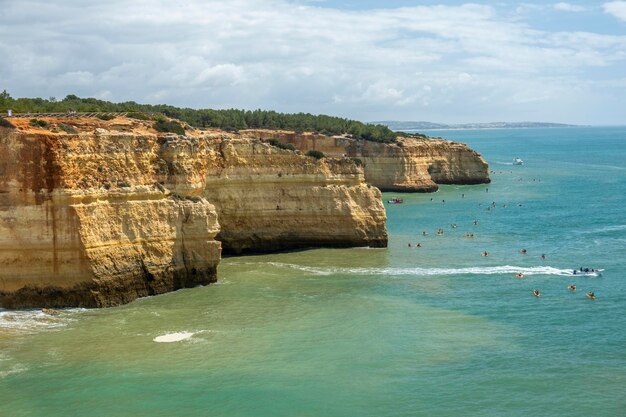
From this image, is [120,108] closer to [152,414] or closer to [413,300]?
[413,300]

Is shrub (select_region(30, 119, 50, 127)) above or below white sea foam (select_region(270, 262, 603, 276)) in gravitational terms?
above

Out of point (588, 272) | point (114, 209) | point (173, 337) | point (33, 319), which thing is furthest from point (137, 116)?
point (588, 272)

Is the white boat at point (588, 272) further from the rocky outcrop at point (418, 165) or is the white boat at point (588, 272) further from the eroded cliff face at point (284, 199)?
the rocky outcrop at point (418, 165)

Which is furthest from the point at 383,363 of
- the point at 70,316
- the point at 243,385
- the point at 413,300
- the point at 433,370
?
the point at 70,316

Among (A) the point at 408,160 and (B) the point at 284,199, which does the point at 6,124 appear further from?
(A) the point at 408,160

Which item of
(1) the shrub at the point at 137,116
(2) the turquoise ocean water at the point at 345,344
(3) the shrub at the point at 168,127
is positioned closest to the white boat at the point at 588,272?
(2) the turquoise ocean water at the point at 345,344

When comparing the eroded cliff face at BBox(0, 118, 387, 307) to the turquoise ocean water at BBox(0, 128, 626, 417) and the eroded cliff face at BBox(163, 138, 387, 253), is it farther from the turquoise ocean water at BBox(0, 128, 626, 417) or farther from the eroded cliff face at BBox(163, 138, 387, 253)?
the turquoise ocean water at BBox(0, 128, 626, 417)

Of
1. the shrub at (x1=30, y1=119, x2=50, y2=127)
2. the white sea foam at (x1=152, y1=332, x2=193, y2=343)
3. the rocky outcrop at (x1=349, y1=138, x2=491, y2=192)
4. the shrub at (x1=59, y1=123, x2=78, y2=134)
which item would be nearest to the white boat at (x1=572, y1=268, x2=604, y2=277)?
the white sea foam at (x1=152, y1=332, x2=193, y2=343)

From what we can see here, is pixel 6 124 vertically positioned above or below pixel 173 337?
above
